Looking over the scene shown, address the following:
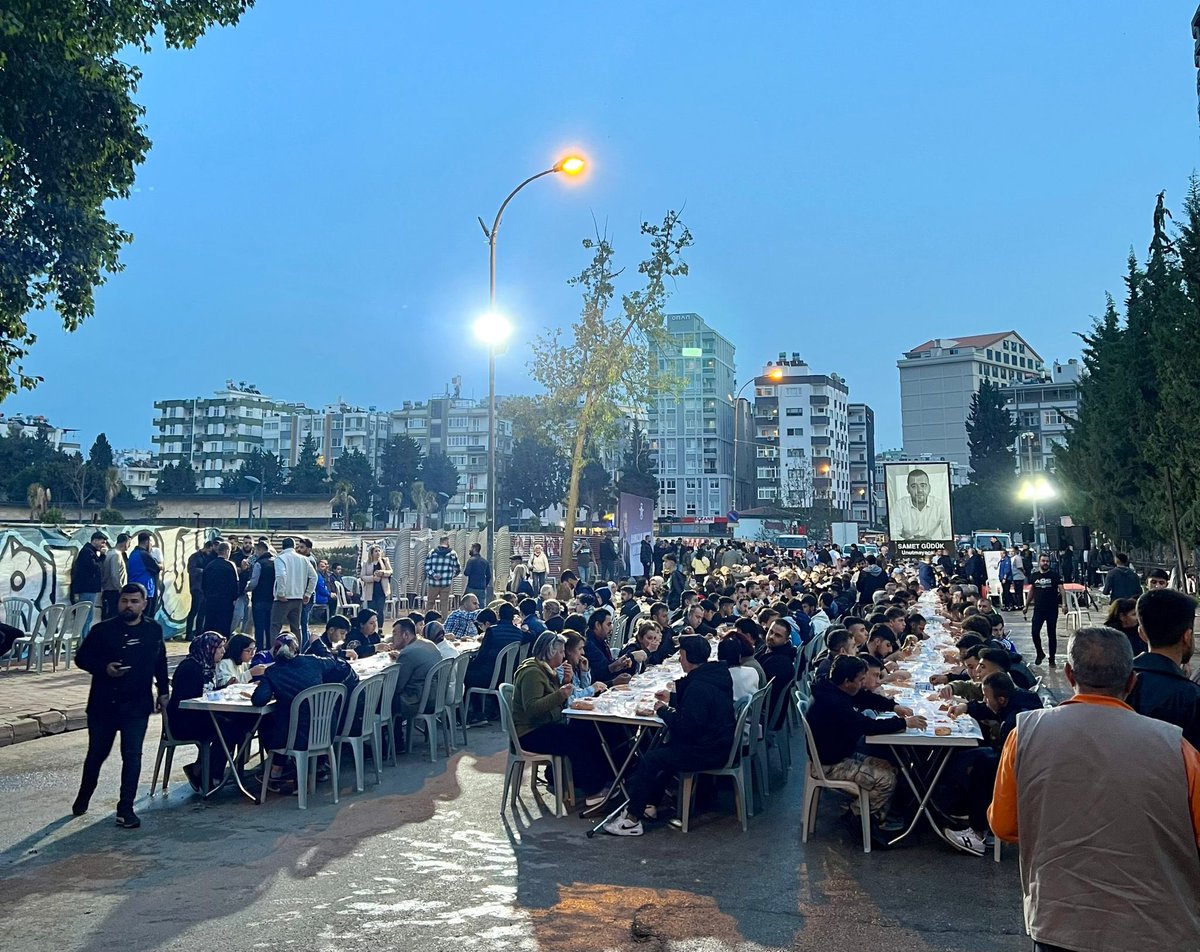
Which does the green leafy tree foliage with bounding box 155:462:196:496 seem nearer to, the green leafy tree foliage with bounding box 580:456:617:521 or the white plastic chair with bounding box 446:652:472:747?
the green leafy tree foliage with bounding box 580:456:617:521

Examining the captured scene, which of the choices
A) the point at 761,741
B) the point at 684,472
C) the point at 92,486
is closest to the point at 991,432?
the point at 684,472

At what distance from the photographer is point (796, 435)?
377ft

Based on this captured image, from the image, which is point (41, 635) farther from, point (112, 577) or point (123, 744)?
point (123, 744)

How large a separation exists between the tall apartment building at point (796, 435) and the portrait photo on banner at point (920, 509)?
79.9 m

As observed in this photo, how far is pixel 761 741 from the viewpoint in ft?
26.4

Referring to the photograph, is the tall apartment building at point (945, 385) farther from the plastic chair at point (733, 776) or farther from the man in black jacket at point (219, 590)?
the plastic chair at point (733, 776)

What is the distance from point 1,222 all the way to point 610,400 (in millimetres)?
20699

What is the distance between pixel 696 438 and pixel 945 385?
1162 inches

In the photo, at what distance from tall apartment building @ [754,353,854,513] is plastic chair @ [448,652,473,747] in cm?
10280

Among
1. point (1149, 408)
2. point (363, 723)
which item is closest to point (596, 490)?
point (1149, 408)

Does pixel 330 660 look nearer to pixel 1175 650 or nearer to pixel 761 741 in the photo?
pixel 761 741

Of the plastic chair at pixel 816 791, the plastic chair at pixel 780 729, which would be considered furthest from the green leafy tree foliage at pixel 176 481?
the plastic chair at pixel 816 791

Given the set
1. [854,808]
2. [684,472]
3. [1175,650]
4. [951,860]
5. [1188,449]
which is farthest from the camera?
[684,472]

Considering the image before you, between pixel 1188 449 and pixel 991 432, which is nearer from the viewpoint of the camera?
pixel 1188 449
